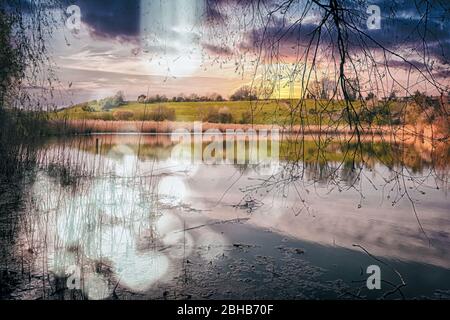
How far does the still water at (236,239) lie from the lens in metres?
3.19

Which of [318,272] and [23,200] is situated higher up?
[23,200]

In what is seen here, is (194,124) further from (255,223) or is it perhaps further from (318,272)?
(318,272)

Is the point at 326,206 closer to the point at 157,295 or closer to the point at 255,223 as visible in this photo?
the point at 255,223

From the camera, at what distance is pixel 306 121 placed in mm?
2391

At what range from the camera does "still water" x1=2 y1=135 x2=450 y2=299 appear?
10.5ft

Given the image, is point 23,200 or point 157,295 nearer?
point 157,295

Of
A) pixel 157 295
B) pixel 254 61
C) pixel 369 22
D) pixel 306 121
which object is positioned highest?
pixel 369 22

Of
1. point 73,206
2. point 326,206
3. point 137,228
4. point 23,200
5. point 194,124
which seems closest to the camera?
point 137,228

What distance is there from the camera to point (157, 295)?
Answer: 3.22m

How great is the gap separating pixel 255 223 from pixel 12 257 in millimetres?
2879

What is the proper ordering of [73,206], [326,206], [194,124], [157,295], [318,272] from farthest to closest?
[194,124]
[326,206]
[73,206]
[318,272]
[157,295]

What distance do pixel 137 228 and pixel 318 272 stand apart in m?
2.29

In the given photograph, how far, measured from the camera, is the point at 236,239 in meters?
4.64

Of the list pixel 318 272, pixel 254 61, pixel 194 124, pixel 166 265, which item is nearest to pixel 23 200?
pixel 166 265
